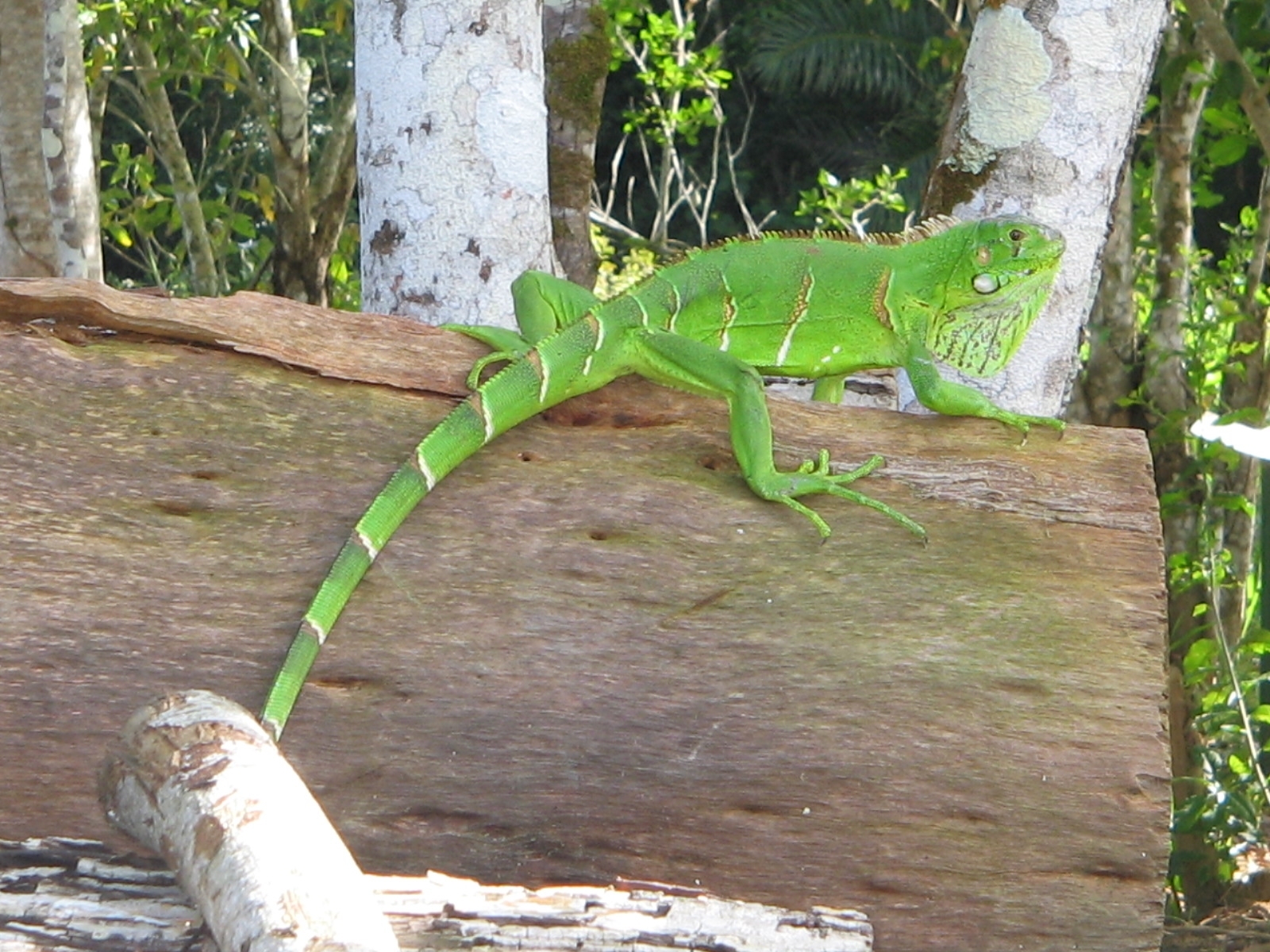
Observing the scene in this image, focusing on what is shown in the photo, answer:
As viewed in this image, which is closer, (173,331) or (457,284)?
(173,331)

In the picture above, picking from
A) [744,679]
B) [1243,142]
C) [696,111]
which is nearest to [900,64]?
[696,111]

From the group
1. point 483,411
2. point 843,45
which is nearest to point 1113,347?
point 483,411

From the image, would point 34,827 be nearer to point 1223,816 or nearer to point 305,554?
point 305,554

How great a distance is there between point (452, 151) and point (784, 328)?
0.94m

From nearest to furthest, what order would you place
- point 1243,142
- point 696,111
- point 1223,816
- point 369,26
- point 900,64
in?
point 369,26 → point 1243,142 → point 1223,816 → point 696,111 → point 900,64

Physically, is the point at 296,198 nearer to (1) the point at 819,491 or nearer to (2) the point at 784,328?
(2) the point at 784,328

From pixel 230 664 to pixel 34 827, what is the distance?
436 mm

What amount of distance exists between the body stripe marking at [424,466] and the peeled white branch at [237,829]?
580 mm

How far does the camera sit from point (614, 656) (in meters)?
2.72

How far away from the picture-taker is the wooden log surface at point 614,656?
8.68 ft

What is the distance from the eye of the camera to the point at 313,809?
7.14ft

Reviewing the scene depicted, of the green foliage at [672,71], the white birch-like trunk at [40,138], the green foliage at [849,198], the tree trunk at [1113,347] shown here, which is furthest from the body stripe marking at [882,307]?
the green foliage at [672,71]

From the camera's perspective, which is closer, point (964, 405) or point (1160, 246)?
point (964, 405)

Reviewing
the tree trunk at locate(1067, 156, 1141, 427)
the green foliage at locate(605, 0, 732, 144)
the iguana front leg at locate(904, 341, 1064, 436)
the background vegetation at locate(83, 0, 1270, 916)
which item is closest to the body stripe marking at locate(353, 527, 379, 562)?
the iguana front leg at locate(904, 341, 1064, 436)
